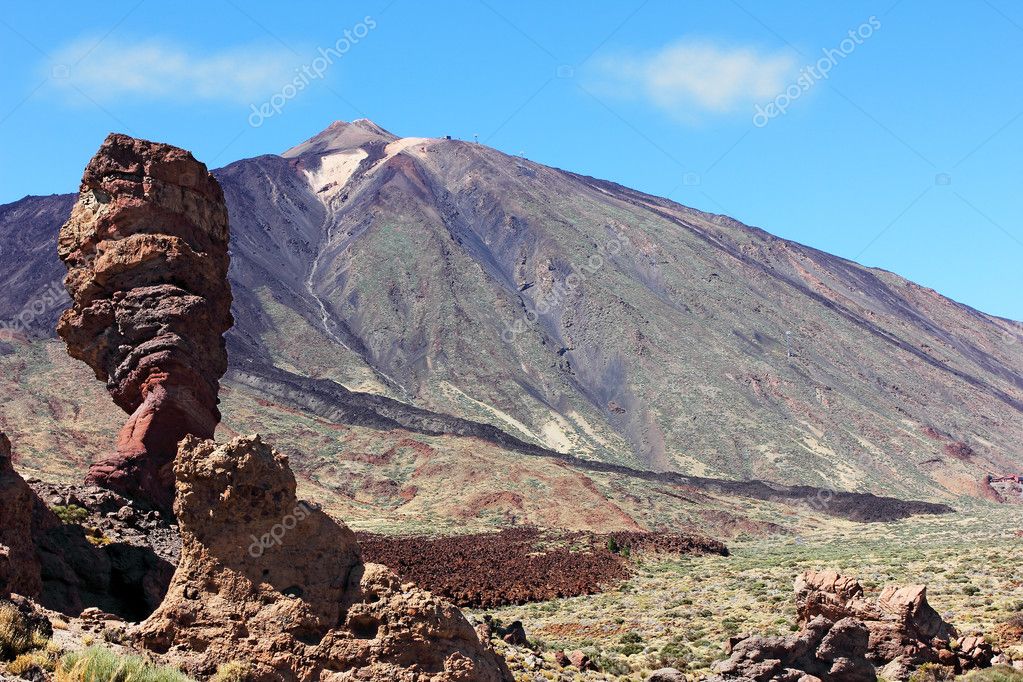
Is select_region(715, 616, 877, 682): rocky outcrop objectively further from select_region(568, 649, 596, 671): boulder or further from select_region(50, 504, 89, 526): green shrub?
select_region(50, 504, 89, 526): green shrub

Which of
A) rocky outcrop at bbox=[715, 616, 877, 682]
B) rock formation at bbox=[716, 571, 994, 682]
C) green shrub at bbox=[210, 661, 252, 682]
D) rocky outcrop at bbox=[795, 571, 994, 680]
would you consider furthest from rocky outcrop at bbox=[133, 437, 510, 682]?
rocky outcrop at bbox=[795, 571, 994, 680]

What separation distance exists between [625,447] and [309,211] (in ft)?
250

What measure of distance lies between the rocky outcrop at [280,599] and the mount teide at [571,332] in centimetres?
7041

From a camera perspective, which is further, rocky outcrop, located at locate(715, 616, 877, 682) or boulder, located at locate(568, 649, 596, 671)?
boulder, located at locate(568, 649, 596, 671)

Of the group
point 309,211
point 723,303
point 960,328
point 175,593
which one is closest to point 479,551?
point 175,593

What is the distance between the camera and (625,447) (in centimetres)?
9881

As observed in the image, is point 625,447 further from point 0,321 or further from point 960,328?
point 960,328

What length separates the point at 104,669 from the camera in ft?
31.1

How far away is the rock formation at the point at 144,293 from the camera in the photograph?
2261 centimetres

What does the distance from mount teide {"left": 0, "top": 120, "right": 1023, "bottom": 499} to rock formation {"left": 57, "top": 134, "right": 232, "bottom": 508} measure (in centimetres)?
6034

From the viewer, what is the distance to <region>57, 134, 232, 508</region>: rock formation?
22609 mm

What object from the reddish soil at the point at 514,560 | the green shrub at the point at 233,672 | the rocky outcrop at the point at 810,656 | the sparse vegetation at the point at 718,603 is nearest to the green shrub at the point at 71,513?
the green shrub at the point at 233,672

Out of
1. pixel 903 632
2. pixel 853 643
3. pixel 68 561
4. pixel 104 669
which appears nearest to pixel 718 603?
pixel 903 632

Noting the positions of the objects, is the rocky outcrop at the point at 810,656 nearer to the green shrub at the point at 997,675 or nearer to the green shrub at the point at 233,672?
the green shrub at the point at 997,675
